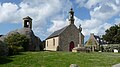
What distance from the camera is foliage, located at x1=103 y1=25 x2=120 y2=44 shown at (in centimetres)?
8306

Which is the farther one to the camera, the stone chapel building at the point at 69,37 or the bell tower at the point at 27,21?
the stone chapel building at the point at 69,37

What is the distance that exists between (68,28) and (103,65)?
147ft

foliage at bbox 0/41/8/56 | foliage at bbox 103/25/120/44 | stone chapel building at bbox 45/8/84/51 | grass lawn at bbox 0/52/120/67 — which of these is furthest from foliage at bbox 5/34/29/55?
foliage at bbox 103/25/120/44

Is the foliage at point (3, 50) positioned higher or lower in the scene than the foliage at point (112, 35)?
lower

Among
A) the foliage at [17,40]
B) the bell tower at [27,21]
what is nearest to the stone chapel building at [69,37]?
the bell tower at [27,21]

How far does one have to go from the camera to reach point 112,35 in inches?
3356

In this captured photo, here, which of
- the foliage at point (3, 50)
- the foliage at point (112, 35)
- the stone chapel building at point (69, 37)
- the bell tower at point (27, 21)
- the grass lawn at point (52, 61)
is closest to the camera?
the grass lawn at point (52, 61)

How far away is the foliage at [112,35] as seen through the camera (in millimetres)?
83062

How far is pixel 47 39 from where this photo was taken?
7944 centimetres

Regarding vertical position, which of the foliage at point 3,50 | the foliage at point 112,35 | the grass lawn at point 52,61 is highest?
the foliage at point 112,35

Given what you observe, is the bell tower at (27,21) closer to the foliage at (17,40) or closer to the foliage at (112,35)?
the foliage at (17,40)

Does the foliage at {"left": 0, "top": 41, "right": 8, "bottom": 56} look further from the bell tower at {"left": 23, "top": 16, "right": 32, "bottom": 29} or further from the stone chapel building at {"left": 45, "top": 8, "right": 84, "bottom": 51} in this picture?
the stone chapel building at {"left": 45, "top": 8, "right": 84, "bottom": 51}

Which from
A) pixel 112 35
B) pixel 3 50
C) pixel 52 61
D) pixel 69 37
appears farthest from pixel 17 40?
pixel 112 35

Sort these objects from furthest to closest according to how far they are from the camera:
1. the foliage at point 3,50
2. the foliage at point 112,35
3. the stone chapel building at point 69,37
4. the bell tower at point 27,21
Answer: the foliage at point 112,35, the stone chapel building at point 69,37, the bell tower at point 27,21, the foliage at point 3,50
